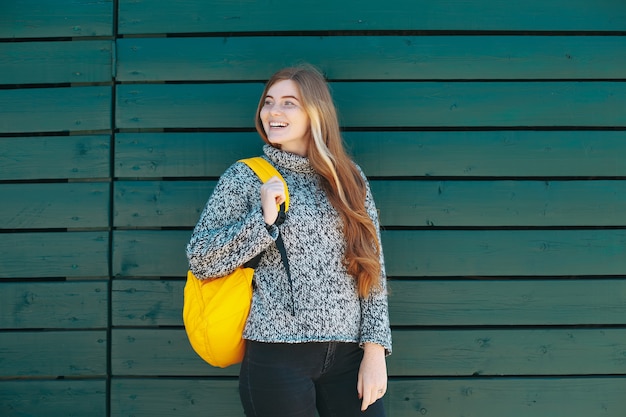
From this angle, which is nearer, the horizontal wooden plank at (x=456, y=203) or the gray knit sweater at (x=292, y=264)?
the gray knit sweater at (x=292, y=264)

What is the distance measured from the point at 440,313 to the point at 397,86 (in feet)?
3.26

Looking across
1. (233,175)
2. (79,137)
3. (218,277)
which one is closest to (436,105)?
(233,175)

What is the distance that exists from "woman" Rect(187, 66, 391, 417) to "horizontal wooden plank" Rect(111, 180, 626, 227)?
0.61 meters

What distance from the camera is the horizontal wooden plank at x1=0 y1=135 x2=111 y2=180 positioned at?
2750mm

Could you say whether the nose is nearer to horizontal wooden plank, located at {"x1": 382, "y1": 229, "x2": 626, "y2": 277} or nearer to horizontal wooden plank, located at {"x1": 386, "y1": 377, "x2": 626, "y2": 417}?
horizontal wooden plank, located at {"x1": 382, "y1": 229, "x2": 626, "y2": 277}

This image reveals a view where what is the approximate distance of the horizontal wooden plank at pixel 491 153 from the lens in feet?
8.93

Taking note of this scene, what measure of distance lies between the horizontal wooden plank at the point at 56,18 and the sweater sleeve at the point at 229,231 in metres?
1.20

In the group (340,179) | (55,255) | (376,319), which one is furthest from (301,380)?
(55,255)

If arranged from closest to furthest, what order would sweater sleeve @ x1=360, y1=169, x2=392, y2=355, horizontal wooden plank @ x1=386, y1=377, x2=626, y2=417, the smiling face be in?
sweater sleeve @ x1=360, y1=169, x2=392, y2=355, the smiling face, horizontal wooden plank @ x1=386, y1=377, x2=626, y2=417

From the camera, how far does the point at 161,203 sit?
2723mm

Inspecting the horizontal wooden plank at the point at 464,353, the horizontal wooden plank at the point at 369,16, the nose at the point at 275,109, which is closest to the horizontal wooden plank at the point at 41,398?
the horizontal wooden plank at the point at 464,353

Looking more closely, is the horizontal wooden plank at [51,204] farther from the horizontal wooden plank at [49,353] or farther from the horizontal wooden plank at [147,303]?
the horizontal wooden plank at [49,353]

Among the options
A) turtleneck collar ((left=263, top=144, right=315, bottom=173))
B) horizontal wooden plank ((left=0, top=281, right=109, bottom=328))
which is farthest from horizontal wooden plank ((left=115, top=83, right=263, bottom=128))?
horizontal wooden plank ((left=0, top=281, right=109, bottom=328))

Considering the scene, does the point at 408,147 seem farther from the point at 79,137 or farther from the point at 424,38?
the point at 79,137
